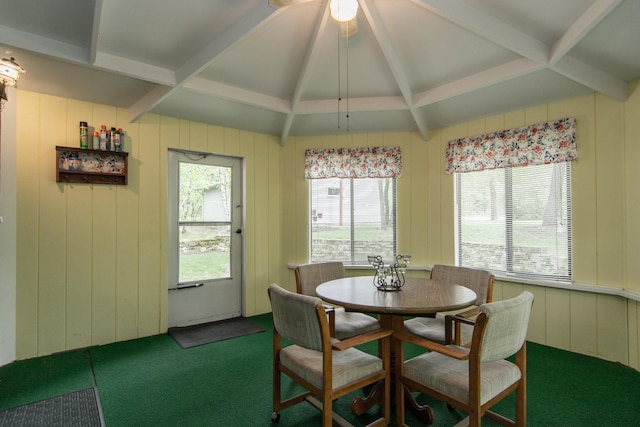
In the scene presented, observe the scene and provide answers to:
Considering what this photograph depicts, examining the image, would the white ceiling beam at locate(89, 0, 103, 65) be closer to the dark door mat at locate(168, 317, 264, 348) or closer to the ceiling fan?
the ceiling fan

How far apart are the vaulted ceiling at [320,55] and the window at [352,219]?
0.92 meters

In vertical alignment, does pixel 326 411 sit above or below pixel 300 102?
below

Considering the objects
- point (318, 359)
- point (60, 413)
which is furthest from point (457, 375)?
point (60, 413)

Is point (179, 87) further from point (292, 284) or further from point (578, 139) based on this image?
point (578, 139)

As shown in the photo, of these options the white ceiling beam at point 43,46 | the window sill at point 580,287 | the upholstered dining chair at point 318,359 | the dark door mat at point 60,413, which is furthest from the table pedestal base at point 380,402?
the white ceiling beam at point 43,46

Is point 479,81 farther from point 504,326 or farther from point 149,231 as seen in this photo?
point 149,231

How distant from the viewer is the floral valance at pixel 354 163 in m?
4.07

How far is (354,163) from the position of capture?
4.13 m

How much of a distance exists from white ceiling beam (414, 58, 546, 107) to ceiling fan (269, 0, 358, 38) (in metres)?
1.22

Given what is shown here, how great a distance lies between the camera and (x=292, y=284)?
430 centimetres

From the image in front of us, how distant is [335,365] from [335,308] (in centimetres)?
55

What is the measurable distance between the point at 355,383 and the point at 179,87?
2676 mm

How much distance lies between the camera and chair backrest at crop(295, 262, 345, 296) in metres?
2.79

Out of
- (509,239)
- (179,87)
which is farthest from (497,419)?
(179,87)
